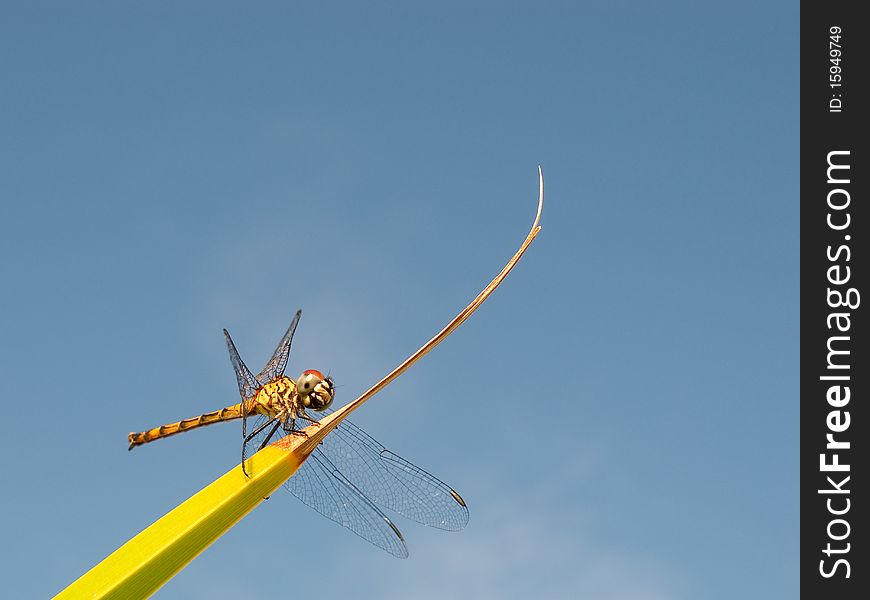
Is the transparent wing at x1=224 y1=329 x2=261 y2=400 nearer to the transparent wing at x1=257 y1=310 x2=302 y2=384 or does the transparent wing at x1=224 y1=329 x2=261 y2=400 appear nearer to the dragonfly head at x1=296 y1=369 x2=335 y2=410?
the transparent wing at x1=257 y1=310 x2=302 y2=384

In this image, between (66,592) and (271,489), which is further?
(271,489)

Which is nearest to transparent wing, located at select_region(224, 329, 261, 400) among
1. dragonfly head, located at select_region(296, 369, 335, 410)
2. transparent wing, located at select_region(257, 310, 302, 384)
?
transparent wing, located at select_region(257, 310, 302, 384)

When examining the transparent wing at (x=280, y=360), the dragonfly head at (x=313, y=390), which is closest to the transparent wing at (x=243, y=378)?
the transparent wing at (x=280, y=360)

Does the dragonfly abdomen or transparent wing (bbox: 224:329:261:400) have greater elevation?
transparent wing (bbox: 224:329:261:400)

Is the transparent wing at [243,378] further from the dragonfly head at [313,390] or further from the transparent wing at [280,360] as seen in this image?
the dragonfly head at [313,390]
